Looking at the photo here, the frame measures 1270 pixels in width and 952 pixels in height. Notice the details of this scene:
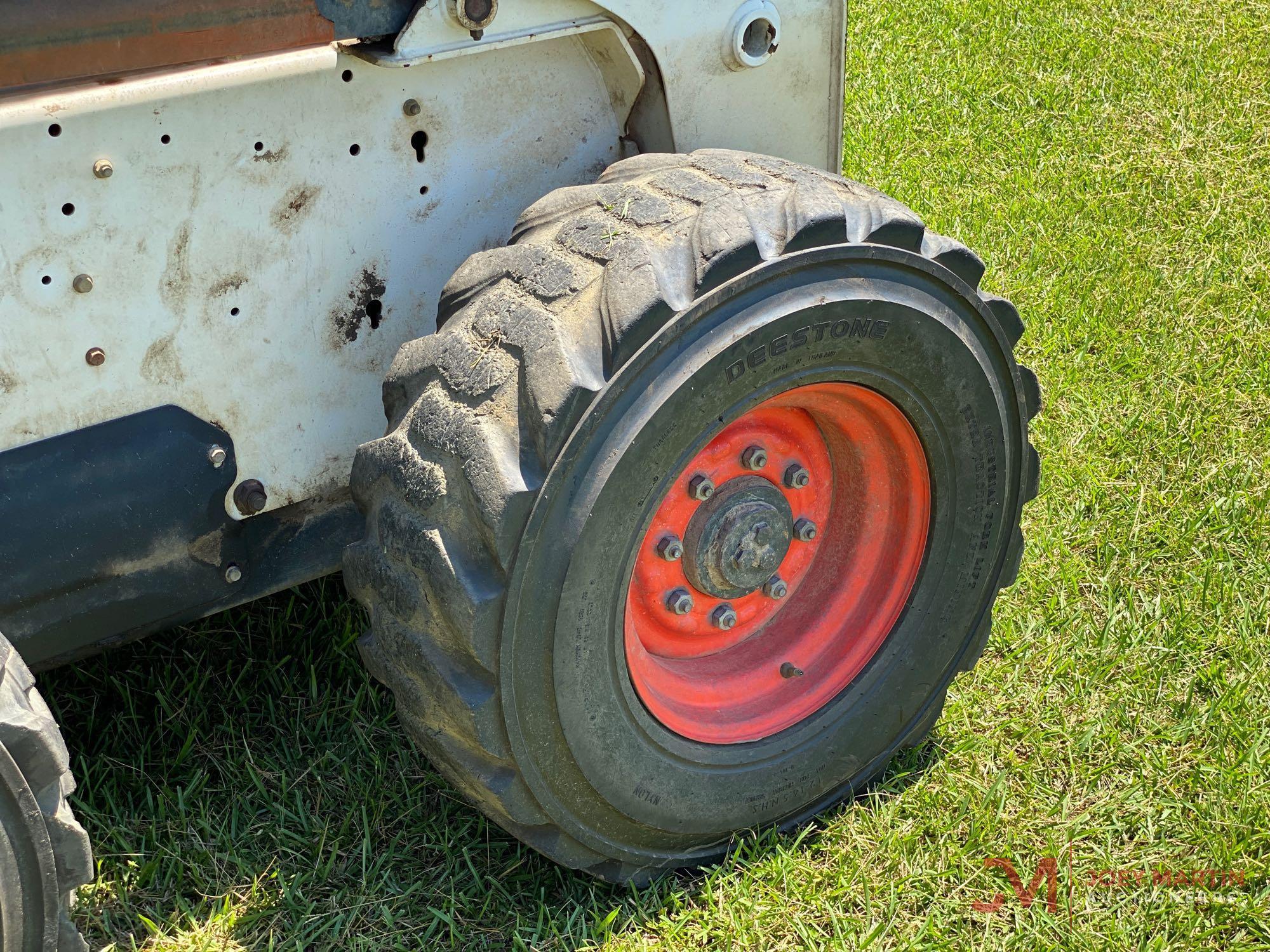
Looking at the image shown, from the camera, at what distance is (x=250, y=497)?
2.23 m

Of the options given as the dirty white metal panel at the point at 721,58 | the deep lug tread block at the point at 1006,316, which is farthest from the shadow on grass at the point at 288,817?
the dirty white metal panel at the point at 721,58

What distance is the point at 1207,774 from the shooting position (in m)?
2.73

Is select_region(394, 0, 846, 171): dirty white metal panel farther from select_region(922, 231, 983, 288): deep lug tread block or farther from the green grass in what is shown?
the green grass

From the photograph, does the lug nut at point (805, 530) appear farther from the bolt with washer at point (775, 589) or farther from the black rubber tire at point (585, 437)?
the black rubber tire at point (585, 437)

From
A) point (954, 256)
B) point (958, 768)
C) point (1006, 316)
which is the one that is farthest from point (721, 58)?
point (958, 768)

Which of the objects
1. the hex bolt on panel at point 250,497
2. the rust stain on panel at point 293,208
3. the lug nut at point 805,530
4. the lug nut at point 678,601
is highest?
the rust stain on panel at point 293,208

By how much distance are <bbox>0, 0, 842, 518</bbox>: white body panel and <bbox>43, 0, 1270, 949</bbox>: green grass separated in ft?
2.30

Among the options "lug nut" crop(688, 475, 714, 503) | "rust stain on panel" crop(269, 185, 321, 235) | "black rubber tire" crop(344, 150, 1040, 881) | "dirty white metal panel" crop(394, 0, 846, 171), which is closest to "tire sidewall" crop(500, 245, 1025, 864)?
"black rubber tire" crop(344, 150, 1040, 881)

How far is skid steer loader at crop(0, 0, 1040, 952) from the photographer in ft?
6.32

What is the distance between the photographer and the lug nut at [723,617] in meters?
2.47

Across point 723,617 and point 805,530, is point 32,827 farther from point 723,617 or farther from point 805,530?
point 805,530

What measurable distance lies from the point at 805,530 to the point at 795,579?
17 centimetres

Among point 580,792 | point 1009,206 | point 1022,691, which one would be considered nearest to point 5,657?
point 580,792

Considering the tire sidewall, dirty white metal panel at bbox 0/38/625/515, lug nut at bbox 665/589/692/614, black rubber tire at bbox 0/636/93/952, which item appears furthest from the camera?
lug nut at bbox 665/589/692/614
